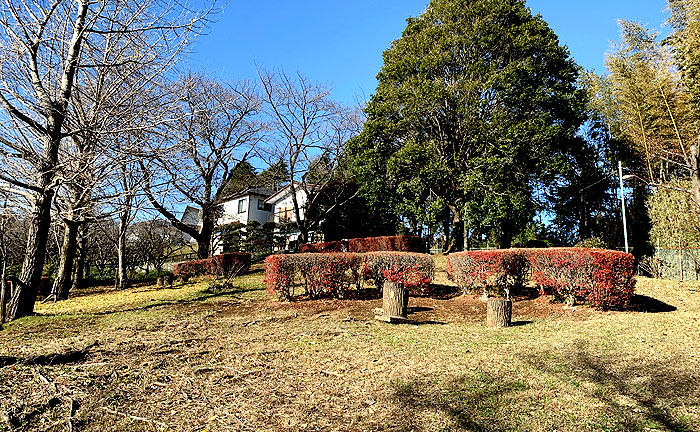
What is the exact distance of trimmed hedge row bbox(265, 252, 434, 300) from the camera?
878 cm

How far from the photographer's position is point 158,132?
6.89 metres

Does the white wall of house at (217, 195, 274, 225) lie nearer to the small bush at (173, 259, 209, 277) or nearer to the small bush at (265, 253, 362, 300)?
the small bush at (173, 259, 209, 277)

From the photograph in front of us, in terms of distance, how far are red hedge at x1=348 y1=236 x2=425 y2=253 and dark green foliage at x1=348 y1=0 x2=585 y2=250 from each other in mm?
1168

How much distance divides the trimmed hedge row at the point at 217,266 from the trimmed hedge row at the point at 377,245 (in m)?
3.43

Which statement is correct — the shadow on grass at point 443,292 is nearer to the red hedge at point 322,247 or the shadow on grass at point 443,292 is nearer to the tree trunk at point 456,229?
the tree trunk at point 456,229

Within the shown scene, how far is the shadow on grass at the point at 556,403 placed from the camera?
313 centimetres

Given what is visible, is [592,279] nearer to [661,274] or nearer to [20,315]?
[661,274]

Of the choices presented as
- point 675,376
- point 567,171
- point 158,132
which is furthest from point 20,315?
point 567,171

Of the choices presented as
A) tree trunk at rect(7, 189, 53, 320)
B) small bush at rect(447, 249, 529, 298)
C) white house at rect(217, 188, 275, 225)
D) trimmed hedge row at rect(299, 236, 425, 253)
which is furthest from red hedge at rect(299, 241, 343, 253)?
white house at rect(217, 188, 275, 225)

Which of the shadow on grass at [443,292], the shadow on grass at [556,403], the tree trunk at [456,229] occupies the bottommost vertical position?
the shadow on grass at [556,403]

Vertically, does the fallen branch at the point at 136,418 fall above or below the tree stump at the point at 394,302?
below

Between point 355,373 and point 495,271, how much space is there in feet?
17.9

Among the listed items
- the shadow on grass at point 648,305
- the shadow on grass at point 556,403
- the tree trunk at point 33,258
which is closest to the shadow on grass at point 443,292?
the shadow on grass at point 648,305

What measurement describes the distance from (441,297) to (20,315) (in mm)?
8872
